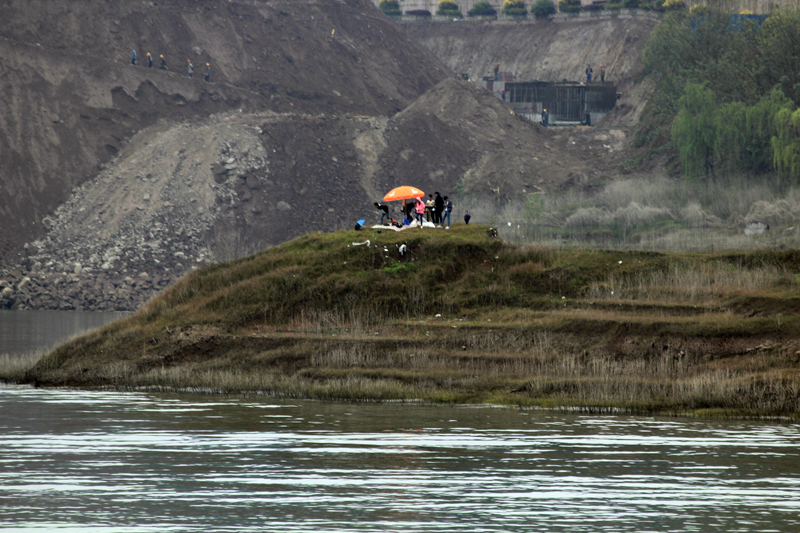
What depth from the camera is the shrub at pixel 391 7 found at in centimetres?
16150

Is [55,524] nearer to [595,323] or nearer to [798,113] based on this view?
[595,323]

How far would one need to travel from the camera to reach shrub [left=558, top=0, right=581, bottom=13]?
146875 mm

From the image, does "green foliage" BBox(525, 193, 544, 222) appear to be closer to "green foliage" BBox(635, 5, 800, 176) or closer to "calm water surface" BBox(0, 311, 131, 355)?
"green foliage" BBox(635, 5, 800, 176)

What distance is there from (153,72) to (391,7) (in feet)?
195

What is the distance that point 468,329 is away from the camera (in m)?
42.2

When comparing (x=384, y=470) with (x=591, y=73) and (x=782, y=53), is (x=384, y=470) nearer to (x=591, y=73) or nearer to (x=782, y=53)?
(x=782, y=53)

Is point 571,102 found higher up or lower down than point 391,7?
lower down

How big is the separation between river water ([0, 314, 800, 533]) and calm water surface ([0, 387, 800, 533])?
0.06 metres

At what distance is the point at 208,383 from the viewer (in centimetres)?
3981

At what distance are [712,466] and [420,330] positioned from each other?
19.7 meters

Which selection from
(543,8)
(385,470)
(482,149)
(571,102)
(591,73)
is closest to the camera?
(385,470)

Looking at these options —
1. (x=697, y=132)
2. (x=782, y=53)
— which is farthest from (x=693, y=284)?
(x=782, y=53)

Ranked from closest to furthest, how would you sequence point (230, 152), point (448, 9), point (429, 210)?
point (429, 210)
point (230, 152)
point (448, 9)

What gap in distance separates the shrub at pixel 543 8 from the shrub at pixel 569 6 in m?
1.62
